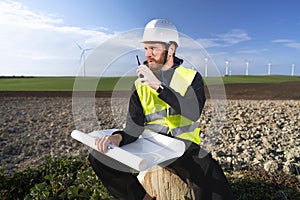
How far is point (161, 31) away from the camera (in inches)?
106

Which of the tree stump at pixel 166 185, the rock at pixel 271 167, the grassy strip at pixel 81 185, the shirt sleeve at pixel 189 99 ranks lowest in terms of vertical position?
the grassy strip at pixel 81 185

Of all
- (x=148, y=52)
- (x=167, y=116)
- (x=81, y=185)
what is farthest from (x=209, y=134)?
(x=81, y=185)

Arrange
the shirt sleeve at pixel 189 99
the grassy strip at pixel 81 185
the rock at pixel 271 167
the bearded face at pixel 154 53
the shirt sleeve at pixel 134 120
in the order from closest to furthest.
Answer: the shirt sleeve at pixel 189 99, the bearded face at pixel 154 53, the shirt sleeve at pixel 134 120, the grassy strip at pixel 81 185, the rock at pixel 271 167

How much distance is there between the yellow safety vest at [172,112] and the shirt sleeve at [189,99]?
0.16 ft

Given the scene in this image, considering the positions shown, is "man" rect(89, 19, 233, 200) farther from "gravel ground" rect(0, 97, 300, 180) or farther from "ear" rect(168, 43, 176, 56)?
"gravel ground" rect(0, 97, 300, 180)

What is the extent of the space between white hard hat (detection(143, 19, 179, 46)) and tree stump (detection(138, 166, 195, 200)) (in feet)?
3.85

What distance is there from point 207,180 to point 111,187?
2.83 ft

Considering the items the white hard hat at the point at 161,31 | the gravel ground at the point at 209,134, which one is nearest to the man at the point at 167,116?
the white hard hat at the point at 161,31

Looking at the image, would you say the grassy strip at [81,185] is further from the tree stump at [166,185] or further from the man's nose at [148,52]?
the man's nose at [148,52]

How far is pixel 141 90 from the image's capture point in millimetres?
2916

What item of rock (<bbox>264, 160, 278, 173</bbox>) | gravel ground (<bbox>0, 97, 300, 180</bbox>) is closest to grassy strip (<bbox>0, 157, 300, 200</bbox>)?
rock (<bbox>264, 160, 278, 173</bbox>)

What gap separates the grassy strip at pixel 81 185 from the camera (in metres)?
3.65

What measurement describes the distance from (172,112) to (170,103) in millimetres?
202

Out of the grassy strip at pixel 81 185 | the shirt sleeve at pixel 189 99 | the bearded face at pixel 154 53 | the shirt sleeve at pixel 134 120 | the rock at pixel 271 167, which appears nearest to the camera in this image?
the shirt sleeve at pixel 189 99
